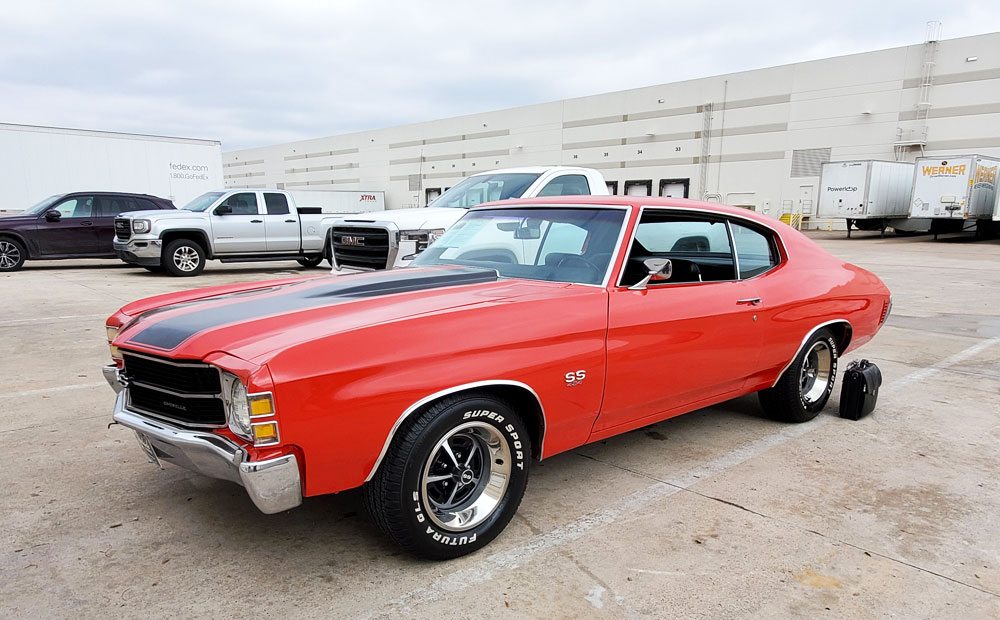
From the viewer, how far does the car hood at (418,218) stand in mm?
7680

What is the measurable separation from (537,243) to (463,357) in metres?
1.33

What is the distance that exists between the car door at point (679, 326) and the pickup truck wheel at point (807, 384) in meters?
0.58

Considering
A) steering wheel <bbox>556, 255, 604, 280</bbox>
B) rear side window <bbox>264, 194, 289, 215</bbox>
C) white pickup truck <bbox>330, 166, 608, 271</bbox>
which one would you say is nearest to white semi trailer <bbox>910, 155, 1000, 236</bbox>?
white pickup truck <bbox>330, 166, 608, 271</bbox>

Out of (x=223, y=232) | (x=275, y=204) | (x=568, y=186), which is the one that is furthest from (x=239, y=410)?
(x=275, y=204)

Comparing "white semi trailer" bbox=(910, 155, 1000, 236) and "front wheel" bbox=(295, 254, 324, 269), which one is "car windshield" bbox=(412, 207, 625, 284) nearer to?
"front wheel" bbox=(295, 254, 324, 269)

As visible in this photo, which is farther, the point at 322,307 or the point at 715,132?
the point at 715,132

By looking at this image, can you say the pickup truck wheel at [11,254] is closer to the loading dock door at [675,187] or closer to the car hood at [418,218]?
the car hood at [418,218]

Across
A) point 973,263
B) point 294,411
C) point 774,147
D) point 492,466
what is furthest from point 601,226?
point 774,147

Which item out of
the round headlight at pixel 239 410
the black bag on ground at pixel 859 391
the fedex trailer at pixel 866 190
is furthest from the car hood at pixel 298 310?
the fedex trailer at pixel 866 190

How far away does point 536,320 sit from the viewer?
282 centimetres

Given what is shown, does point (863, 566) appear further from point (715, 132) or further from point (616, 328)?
point (715, 132)

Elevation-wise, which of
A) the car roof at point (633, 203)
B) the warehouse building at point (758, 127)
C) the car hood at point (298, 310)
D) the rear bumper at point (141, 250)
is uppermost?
the warehouse building at point (758, 127)

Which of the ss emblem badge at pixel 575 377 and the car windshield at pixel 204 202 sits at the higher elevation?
the car windshield at pixel 204 202

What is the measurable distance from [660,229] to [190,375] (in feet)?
8.82
